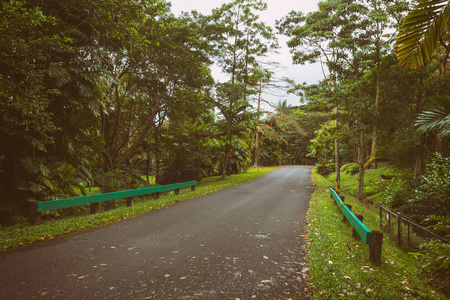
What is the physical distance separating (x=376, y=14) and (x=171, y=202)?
1117 centimetres

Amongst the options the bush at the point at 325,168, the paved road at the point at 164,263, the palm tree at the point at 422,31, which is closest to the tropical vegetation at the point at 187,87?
the palm tree at the point at 422,31

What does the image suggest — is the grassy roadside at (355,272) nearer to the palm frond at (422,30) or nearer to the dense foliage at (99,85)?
the palm frond at (422,30)

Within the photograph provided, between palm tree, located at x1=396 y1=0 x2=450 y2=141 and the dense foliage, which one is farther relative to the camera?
the dense foliage

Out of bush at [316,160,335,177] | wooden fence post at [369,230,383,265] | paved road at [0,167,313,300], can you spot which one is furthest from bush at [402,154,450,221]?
bush at [316,160,335,177]

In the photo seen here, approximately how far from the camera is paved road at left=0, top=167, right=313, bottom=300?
3051 millimetres

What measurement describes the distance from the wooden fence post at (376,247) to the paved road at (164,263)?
49.1 inches

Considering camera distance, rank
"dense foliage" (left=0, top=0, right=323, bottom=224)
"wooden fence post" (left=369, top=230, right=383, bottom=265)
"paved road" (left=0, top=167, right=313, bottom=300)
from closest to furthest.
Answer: "paved road" (left=0, top=167, right=313, bottom=300)
"wooden fence post" (left=369, top=230, right=383, bottom=265)
"dense foliage" (left=0, top=0, right=323, bottom=224)

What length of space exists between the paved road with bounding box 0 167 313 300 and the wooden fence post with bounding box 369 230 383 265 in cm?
125

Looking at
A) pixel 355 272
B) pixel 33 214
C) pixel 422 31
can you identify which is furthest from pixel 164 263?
pixel 422 31

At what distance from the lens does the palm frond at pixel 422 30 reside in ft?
7.45

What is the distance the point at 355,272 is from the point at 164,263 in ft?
10.2

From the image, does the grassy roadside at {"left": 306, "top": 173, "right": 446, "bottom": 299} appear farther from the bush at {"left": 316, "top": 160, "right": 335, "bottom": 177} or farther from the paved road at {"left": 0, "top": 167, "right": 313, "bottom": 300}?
the bush at {"left": 316, "top": 160, "right": 335, "bottom": 177}

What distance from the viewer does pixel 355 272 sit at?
3668mm

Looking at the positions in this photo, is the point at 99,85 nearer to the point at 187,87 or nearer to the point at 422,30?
the point at 187,87
